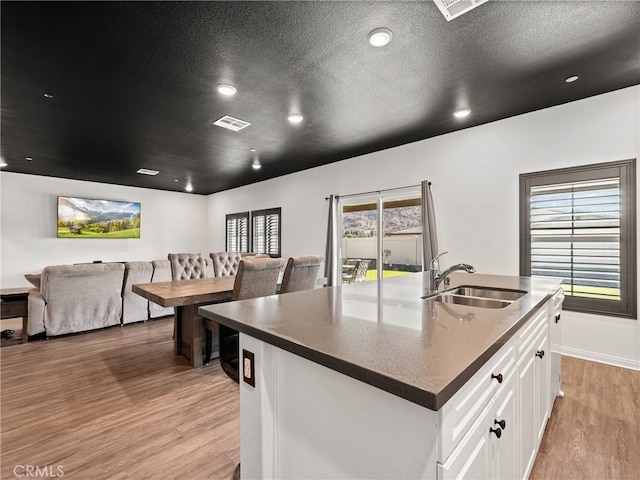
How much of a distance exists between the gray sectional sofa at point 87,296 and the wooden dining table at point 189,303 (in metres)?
1.24

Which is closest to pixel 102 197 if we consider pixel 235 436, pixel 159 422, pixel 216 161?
pixel 216 161

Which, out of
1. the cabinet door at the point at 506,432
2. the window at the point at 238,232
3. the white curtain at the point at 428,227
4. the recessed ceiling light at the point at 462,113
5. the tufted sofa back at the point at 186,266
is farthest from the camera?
the window at the point at 238,232

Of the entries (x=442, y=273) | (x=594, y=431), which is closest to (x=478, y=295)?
(x=442, y=273)

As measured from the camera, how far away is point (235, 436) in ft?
6.60

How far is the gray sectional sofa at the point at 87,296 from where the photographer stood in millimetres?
3793

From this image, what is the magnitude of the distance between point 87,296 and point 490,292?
4.69 m

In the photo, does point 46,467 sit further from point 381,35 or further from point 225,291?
point 381,35

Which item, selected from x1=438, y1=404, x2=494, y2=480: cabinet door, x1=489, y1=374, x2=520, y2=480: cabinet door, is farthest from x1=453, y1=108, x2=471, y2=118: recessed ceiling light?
x1=438, y1=404, x2=494, y2=480: cabinet door

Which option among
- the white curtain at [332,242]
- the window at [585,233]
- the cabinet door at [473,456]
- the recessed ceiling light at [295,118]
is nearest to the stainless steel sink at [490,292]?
the cabinet door at [473,456]

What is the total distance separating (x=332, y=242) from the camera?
5.68 m

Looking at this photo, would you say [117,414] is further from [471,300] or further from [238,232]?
[238,232]

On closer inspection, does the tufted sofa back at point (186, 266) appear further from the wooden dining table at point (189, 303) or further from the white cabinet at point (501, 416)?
the white cabinet at point (501, 416)

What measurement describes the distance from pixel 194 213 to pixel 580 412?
908cm

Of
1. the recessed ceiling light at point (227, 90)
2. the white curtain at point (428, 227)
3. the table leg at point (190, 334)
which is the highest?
the recessed ceiling light at point (227, 90)
